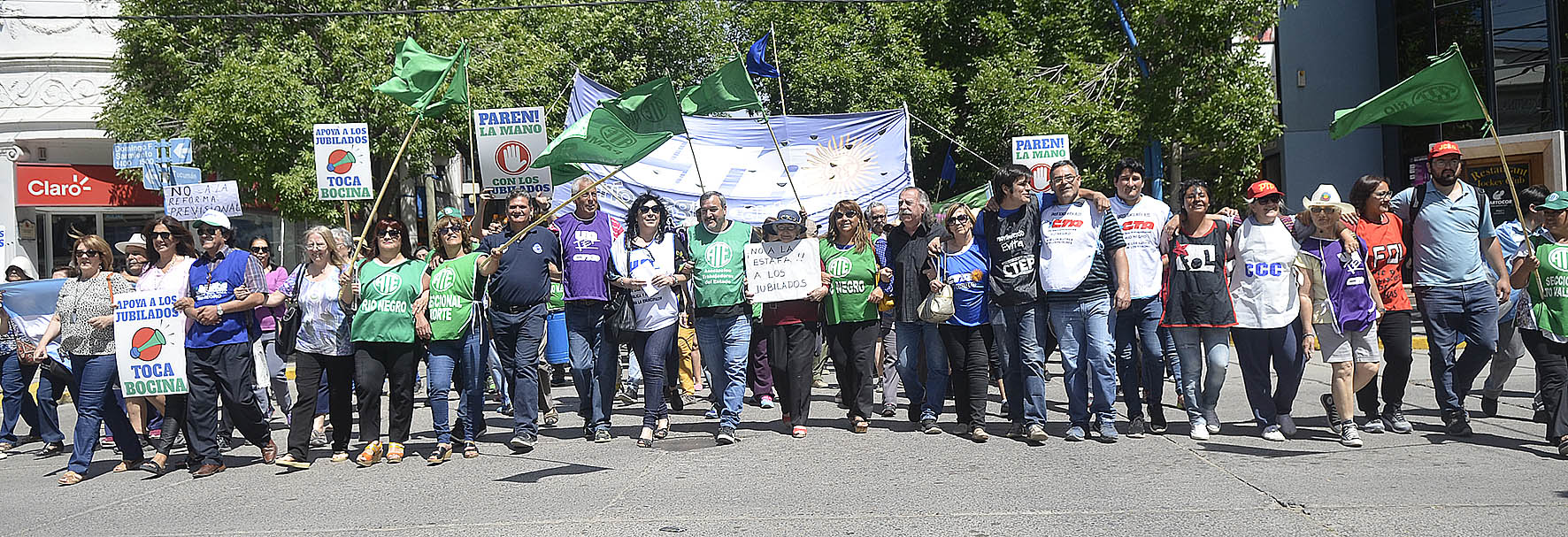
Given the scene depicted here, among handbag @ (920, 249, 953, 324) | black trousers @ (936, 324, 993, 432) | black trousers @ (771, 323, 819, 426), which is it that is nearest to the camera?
handbag @ (920, 249, 953, 324)

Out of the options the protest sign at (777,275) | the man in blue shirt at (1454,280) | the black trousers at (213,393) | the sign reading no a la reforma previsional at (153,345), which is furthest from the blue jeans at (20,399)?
the man in blue shirt at (1454,280)

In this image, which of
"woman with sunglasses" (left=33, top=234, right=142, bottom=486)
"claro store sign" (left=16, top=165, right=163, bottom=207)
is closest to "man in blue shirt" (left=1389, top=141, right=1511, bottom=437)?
"woman with sunglasses" (left=33, top=234, right=142, bottom=486)

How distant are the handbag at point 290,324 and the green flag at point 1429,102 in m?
6.79

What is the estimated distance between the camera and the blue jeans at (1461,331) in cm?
787

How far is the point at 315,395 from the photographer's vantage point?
7863mm

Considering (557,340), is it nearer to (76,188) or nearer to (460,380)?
(460,380)

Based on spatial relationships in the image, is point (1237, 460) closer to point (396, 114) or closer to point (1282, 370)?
point (1282, 370)

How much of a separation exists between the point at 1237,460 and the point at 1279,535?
1893 millimetres

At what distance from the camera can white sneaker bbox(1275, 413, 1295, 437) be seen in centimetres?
788

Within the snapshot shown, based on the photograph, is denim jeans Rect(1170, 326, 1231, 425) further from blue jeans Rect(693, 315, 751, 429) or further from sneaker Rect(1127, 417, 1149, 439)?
blue jeans Rect(693, 315, 751, 429)

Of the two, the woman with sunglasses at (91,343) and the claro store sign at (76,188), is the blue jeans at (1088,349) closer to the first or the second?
the woman with sunglasses at (91,343)

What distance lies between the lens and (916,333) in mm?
8633

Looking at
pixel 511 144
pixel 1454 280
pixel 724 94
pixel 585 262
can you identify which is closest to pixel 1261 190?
pixel 1454 280

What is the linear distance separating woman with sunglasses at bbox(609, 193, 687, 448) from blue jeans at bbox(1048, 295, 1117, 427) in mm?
2426
